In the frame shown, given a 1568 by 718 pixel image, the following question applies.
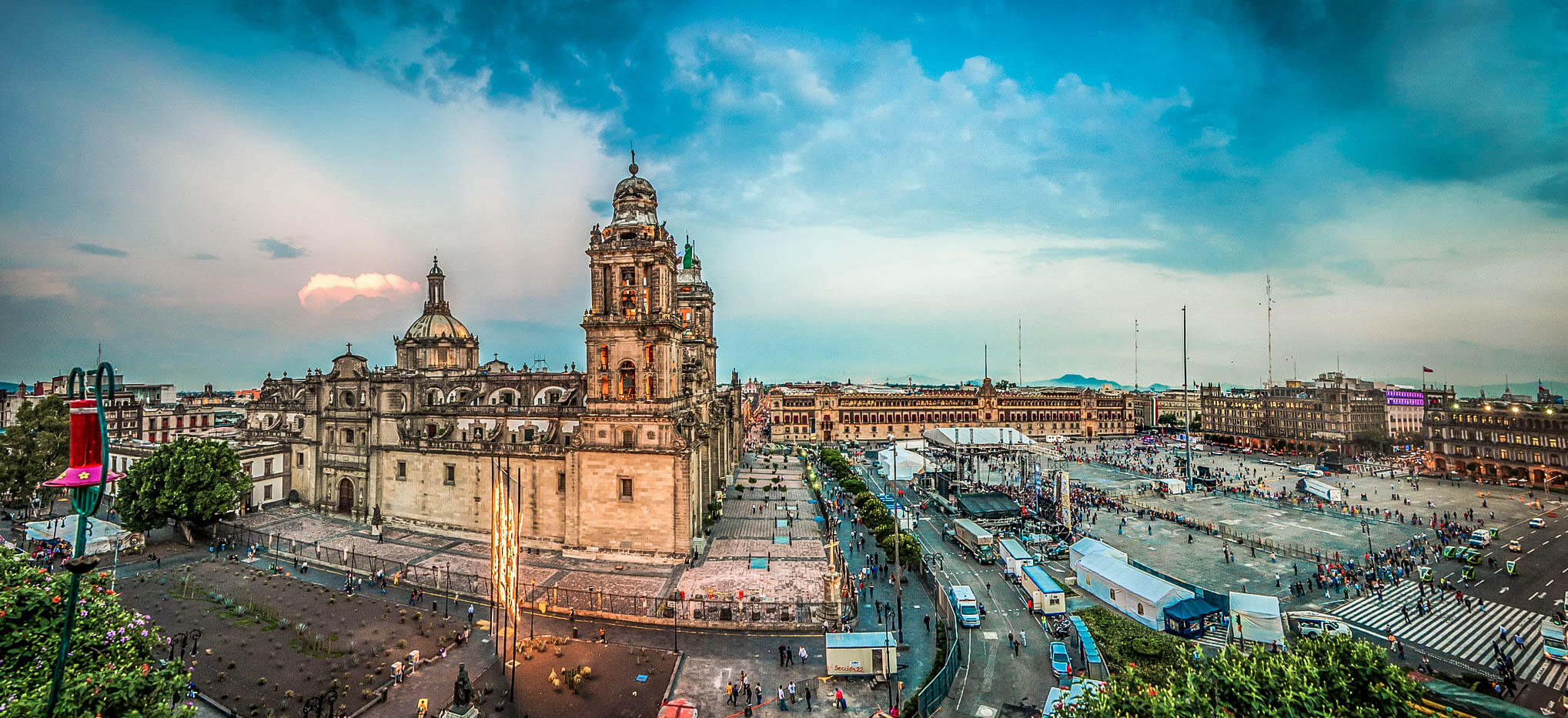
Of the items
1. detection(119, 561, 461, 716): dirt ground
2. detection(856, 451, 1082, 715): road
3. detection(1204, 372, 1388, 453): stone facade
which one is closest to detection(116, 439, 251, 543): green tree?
detection(119, 561, 461, 716): dirt ground

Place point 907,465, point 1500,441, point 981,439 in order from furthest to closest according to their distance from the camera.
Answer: point 1500,441, point 907,465, point 981,439

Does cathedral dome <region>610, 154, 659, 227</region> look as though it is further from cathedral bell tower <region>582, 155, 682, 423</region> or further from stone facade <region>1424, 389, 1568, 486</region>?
stone facade <region>1424, 389, 1568, 486</region>

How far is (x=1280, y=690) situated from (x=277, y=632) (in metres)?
38.2

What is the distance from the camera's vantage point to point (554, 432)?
43.0m

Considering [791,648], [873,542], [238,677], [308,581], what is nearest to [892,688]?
[791,648]

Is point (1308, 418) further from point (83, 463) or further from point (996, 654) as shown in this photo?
point (83, 463)

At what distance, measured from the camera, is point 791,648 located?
28.2 m

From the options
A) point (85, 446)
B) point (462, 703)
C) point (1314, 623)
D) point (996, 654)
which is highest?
point (85, 446)

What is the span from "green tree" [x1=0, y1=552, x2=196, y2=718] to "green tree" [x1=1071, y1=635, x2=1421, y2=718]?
71.8ft

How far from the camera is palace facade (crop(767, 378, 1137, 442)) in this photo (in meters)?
124

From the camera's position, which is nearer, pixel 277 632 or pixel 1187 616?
pixel 277 632

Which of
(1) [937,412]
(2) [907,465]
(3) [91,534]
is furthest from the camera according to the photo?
(1) [937,412]

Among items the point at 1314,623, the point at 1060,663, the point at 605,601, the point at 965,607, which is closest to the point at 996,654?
the point at 1060,663

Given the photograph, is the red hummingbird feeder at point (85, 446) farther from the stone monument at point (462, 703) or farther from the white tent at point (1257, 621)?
the white tent at point (1257, 621)
